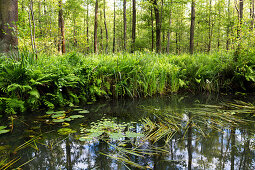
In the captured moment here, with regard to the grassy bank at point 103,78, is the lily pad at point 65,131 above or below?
below

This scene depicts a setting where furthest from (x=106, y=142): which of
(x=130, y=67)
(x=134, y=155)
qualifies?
(x=130, y=67)

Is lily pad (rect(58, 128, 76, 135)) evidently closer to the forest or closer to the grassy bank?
the forest

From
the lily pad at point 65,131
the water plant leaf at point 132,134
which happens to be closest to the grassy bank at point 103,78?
the lily pad at point 65,131

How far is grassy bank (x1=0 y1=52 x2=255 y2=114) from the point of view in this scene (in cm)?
292

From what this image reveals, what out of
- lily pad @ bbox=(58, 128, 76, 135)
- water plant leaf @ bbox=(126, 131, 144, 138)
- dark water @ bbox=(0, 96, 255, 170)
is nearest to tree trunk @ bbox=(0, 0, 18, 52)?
dark water @ bbox=(0, 96, 255, 170)

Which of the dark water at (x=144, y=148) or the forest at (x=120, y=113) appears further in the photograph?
the forest at (x=120, y=113)

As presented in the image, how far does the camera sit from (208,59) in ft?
18.9

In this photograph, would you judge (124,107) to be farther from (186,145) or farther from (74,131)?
(186,145)

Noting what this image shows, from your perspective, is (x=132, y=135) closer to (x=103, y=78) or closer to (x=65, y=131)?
(x=65, y=131)

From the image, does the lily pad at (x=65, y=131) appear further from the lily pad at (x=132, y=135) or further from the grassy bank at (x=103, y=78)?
the grassy bank at (x=103, y=78)

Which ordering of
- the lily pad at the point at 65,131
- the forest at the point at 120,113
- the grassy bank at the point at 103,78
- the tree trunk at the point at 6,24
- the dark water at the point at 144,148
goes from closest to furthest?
the dark water at the point at 144,148 → the forest at the point at 120,113 → the lily pad at the point at 65,131 → the grassy bank at the point at 103,78 → the tree trunk at the point at 6,24

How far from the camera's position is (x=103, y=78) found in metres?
3.98

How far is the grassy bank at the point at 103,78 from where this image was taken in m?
2.92

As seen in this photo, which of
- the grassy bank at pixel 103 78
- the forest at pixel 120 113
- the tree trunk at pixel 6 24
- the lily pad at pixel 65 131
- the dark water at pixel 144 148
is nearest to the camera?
the dark water at pixel 144 148
